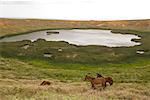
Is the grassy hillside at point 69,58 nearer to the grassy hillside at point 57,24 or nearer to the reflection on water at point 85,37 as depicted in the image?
the grassy hillside at point 57,24

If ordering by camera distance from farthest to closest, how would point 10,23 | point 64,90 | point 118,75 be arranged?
point 10,23 < point 118,75 < point 64,90

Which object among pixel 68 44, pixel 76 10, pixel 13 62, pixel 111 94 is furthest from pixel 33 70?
pixel 111 94

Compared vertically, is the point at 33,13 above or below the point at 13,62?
above

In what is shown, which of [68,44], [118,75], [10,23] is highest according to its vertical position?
[10,23]

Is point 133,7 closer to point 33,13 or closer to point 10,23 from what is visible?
point 33,13

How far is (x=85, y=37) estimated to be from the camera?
79.3 ft

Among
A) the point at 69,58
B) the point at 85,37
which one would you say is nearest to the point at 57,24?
the point at 85,37

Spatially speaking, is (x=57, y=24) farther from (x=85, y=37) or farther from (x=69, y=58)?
(x=69, y=58)

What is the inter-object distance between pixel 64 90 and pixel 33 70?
697cm

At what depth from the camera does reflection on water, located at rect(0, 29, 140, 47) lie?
23.8m

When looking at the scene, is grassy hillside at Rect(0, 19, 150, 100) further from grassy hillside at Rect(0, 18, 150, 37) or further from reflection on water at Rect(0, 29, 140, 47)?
reflection on water at Rect(0, 29, 140, 47)

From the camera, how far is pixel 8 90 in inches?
567

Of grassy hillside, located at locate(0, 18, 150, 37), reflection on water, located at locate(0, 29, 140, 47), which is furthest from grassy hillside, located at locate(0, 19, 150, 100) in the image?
reflection on water, located at locate(0, 29, 140, 47)

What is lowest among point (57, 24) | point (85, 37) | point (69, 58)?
point (69, 58)
